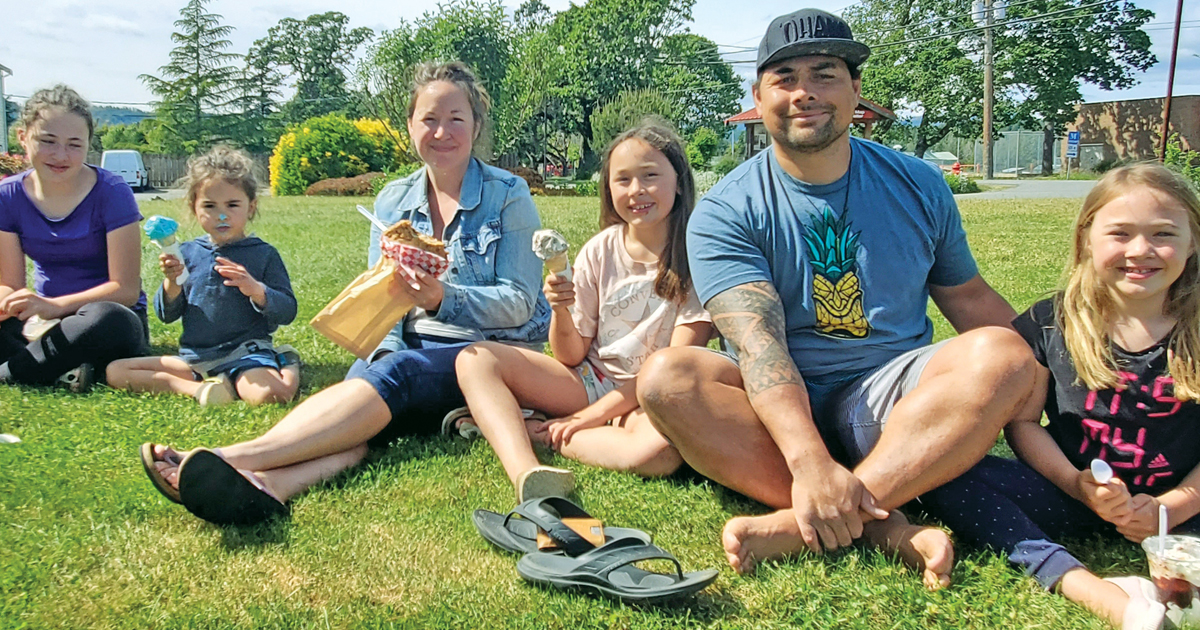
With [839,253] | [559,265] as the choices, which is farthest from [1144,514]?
[559,265]

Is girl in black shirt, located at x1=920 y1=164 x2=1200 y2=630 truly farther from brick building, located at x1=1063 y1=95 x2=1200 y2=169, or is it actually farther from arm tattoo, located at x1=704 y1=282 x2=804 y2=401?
brick building, located at x1=1063 y1=95 x2=1200 y2=169

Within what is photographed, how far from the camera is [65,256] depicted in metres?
4.91

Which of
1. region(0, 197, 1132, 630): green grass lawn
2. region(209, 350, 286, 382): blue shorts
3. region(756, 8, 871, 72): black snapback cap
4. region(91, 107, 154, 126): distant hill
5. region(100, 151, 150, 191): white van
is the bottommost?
region(0, 197, 1132, 630): green grass lawn

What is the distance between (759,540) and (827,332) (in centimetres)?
79

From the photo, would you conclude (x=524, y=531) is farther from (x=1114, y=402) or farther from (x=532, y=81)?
(x=532, y=81)

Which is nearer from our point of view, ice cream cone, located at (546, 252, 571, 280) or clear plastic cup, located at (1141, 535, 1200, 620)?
clear plastic cup, located at (1141, 535, 1200, 620)

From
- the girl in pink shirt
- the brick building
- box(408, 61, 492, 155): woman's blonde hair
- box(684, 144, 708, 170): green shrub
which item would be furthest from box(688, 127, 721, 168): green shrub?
the girl in pink shirt

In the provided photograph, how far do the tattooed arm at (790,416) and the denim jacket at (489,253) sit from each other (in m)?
1.10

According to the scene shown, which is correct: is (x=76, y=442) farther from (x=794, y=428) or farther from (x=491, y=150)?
(x=794, y=428)

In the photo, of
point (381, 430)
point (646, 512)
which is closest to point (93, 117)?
point (381, 430)

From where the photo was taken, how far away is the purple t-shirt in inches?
192

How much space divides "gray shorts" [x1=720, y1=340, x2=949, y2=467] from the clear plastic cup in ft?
2.47

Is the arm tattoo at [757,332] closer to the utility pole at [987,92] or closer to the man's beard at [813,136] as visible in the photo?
the man's beard at [813,136]

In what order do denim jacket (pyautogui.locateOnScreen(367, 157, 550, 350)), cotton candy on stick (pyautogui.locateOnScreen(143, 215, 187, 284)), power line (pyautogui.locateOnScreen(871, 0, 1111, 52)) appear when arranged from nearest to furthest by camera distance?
denim jacket (pyautogui.locateOnScreen(367, 157, 550, 350)) < cotton candy on stick (pyautogui.locateOnScreen(143, 215, 187, 284)) < power line (pyautogui.locateOnScreen(871, 0, 1111, 52))
